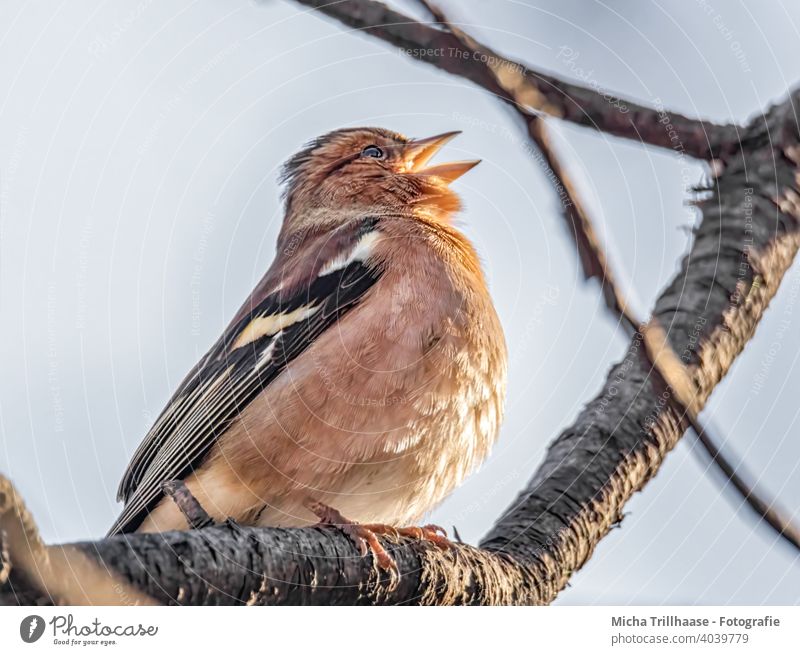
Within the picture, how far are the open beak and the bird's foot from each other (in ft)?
8.05

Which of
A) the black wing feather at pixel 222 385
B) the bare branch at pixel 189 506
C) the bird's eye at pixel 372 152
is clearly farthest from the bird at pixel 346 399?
the bird's eye at pixel 372 152

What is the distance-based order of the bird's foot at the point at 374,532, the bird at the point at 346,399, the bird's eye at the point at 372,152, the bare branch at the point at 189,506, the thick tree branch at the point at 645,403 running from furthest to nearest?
the bird's eye at the point at 372,152 < the bird at the point at 346,399 < the thick tree branch at the point at 645,403 < the bird's foot at the point at 374,532 < the bare branch at the point at 189,506

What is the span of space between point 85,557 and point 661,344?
354 cm

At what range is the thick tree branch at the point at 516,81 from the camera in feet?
14.0

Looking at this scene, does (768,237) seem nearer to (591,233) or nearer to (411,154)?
(591,233)

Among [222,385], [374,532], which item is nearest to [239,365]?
[222,385]

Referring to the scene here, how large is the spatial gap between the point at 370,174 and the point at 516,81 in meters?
2.85

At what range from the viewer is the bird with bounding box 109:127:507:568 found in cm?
543

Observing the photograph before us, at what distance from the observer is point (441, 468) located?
18.6ft

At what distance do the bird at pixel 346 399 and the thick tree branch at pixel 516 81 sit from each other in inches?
58.7

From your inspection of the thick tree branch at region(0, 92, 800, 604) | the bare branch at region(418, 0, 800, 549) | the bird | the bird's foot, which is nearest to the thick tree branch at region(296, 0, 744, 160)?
the bare branch at region(418, 0, 800, 549)

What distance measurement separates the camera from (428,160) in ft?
23.2

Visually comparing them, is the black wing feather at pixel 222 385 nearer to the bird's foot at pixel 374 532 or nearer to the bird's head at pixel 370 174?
the bird's foot at pixel 374 532

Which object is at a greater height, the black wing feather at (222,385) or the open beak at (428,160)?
the open beak at (428,160)
